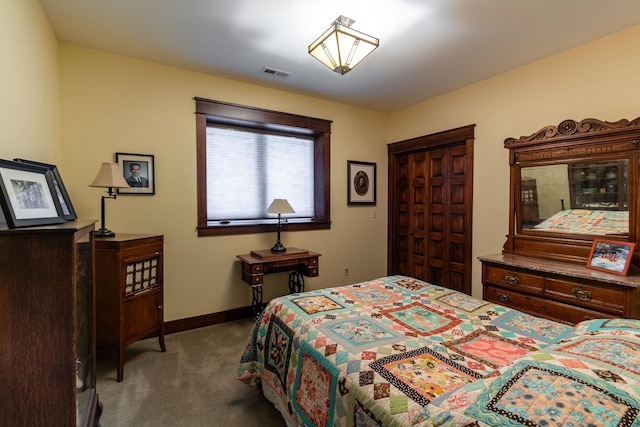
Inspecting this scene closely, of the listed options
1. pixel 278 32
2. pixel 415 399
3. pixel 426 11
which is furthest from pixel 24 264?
pixel 426 11

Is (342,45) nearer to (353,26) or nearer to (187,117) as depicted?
(353,26)

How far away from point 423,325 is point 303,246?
7.65 ft

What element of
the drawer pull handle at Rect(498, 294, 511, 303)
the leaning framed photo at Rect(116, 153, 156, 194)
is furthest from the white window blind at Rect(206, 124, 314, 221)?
the drawer pull handle at Rect(498, 294, 511, 303)

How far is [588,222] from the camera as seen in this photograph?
2.49m

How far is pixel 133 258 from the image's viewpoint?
2.31 metres

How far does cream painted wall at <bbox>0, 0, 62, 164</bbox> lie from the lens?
152 cm

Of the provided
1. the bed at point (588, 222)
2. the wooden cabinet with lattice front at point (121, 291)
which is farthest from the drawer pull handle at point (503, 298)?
the wooden cabinet with lattice front at point (121, 291)

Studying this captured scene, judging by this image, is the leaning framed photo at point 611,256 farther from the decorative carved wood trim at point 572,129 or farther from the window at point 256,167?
the window at point 256,167

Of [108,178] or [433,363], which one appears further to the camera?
[108,178]

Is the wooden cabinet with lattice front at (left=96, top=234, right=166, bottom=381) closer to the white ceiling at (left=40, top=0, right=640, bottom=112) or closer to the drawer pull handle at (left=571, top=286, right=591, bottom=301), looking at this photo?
the white ceiling at (left=40, top=0, right=640, bottom=112)

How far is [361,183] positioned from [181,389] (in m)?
3.10

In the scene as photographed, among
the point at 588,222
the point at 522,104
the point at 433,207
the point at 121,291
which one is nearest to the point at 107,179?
the point at 121,291

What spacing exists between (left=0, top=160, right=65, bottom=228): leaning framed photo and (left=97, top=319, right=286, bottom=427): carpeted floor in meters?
1.33

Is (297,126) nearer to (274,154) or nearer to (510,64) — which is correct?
(274,154)
